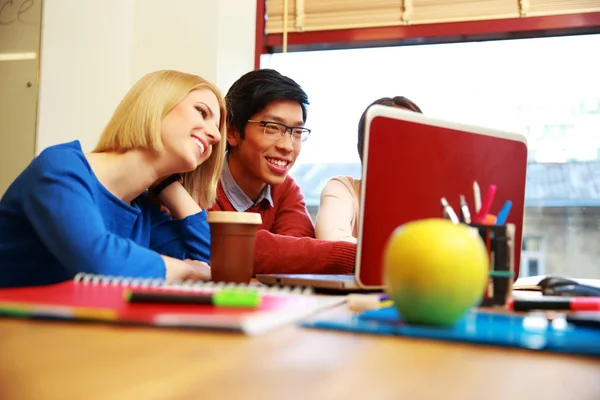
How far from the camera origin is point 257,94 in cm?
199

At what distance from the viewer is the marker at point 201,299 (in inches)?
23.4

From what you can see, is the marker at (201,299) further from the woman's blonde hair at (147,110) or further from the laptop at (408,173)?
the woman's blonde hair at (147,110)

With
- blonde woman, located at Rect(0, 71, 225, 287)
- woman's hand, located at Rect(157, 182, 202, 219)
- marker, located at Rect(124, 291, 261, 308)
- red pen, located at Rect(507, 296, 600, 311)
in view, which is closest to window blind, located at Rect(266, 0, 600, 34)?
blonde woman, located at Rect(0, 71, 225, 287)

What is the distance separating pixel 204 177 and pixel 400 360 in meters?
1.19

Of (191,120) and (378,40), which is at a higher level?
(378,40)

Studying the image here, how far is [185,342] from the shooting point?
46 cm

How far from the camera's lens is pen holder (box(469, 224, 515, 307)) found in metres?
0.79

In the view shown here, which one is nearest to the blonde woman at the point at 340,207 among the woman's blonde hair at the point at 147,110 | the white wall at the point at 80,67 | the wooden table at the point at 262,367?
the woman's blonde hair at the point at 147,110

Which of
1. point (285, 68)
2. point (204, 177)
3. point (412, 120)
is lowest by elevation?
point (204, 177)

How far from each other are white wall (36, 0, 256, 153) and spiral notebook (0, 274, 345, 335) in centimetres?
173

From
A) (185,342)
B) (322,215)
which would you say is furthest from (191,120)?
(185,342)

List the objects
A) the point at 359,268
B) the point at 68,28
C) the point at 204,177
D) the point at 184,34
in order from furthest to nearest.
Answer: the point at 184,34 < the point at 68,28 < the point at 204,177 < the point at 359,268

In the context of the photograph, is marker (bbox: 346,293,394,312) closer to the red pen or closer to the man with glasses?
the red pen

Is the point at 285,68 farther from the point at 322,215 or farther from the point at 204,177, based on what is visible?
the point at 204,177
